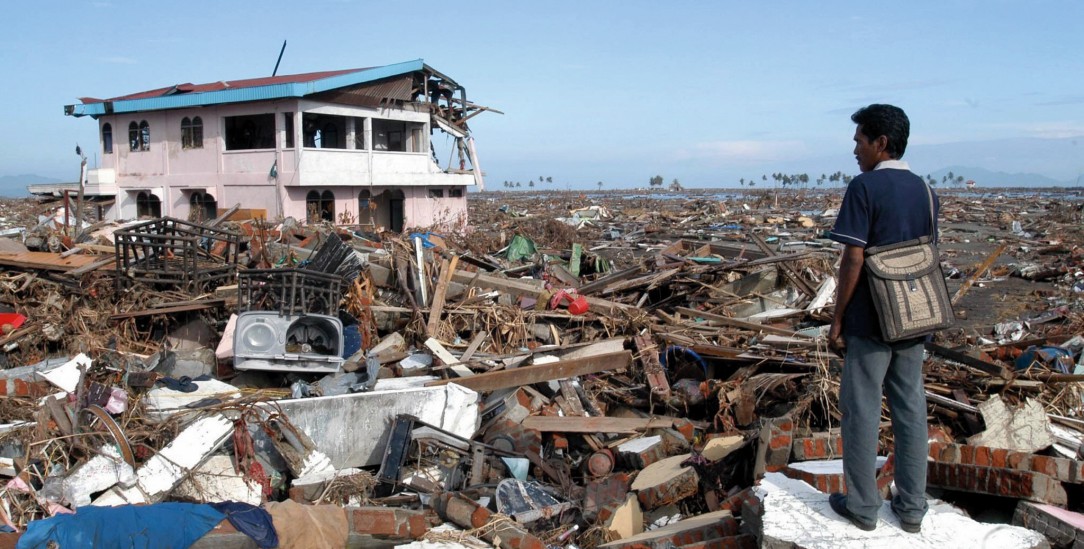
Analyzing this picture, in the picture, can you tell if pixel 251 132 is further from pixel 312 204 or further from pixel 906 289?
pixel 906 289

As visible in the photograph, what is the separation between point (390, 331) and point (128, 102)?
1721cm

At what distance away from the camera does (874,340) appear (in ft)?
10.9

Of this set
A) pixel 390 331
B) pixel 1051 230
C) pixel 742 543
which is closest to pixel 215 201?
pixel 390 331

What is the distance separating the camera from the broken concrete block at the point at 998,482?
3789 millimetres

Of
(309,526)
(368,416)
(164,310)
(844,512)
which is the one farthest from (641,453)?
(164,310)

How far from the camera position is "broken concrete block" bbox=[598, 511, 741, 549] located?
4195 millimetres

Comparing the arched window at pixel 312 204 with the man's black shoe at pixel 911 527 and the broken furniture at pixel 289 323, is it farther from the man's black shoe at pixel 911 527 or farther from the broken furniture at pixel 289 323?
the man's black shoe at pixel 911 527

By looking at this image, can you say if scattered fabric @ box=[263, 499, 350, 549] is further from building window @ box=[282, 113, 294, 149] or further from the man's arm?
building window @ box=[282, 113, 294, 149]

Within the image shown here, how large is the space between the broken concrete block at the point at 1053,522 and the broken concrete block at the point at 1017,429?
62.9 inches

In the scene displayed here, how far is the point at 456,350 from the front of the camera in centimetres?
827

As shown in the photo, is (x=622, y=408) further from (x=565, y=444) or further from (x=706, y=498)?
(x=706, y=498)

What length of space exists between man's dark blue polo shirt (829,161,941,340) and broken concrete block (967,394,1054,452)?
2.82 m

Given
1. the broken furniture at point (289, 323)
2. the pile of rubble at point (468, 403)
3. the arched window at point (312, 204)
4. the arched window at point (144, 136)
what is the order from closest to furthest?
the pile of rubble at point (468, 403), the broken furniture at point (289, 323), the arched window at point (312, 204), the arched window at point (144, 136)

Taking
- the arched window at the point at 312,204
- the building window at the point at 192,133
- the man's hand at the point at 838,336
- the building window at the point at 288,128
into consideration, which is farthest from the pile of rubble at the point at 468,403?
the building window at the point at 192,133
